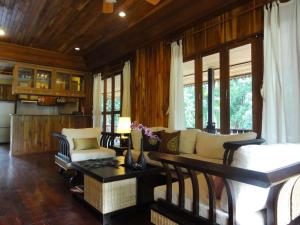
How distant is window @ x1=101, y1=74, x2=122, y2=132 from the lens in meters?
6.57

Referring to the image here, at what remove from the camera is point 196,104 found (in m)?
4.18

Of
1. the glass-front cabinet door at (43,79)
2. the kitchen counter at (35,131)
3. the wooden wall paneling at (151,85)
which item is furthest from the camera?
the glass-front cabinet door at (43,79)

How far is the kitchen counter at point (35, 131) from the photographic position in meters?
6.51

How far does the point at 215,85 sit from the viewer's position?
3.88m

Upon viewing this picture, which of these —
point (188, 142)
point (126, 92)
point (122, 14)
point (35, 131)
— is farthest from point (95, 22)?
point (35, 131)

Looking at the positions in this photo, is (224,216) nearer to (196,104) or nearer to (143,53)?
(196,104)

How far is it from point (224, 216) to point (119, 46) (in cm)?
517

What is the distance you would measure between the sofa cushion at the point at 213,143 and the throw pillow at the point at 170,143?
1.10 feet

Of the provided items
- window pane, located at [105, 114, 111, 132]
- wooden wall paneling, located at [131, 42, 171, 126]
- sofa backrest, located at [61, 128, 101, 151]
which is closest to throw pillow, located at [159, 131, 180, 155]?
wooden wall paneling, located at [131, 42, 171, 126]

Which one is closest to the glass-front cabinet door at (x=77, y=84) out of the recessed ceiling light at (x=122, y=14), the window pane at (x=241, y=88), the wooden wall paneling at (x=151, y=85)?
the wooden wall paneling at (x=151, y=85)

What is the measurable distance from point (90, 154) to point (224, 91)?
2.51m

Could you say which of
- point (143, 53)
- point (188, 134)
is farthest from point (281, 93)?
point (143, 53)

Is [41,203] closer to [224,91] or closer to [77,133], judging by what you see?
[77,133]

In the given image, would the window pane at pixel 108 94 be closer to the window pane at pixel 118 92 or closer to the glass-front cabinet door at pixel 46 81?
the window pane at pixel 118 92
